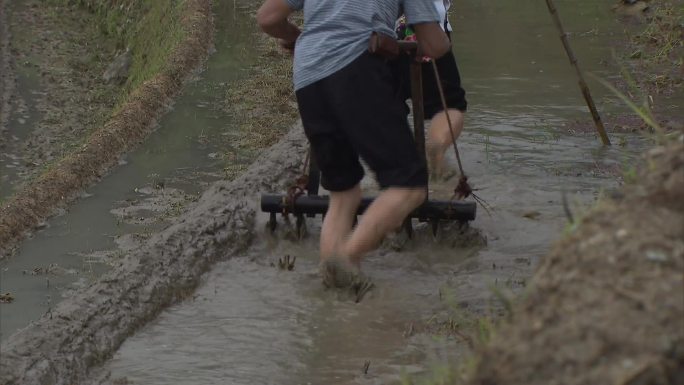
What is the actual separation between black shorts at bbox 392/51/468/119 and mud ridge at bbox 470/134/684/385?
302 centimetres

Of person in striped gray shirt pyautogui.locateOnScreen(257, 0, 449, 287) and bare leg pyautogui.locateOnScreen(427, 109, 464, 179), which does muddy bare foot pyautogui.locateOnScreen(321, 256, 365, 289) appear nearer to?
person in striped gray shirt pyautogui.locateOnScreen(257, 0, 449, 287)

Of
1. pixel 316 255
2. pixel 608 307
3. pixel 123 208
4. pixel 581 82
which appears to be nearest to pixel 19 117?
pixel 123 208

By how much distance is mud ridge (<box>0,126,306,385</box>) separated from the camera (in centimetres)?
418

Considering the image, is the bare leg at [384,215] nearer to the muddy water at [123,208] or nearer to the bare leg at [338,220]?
the bare leg at [338,220]

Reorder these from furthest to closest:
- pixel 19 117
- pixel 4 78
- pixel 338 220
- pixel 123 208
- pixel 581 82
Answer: pixel 4 78 < pixel 19 117 < pixel 123 208 < pixel 581 82 < pixel 338 220

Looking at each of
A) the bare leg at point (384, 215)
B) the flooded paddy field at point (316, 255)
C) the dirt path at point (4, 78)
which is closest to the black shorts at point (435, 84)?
the flooded paddy field at point (316, 255)

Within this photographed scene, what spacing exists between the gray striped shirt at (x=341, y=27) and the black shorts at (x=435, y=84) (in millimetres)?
1036

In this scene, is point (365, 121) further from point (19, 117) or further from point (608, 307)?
point (19, 117)

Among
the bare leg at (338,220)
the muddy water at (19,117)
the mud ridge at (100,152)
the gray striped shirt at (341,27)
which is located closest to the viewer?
the gray striped shirt at (341,27)

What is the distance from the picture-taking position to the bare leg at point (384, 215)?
176 inches

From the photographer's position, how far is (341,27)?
434 centimetres

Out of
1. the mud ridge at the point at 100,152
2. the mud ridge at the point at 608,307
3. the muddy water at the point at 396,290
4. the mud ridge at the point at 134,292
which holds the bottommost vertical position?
the mud ridge at the point at 100,152

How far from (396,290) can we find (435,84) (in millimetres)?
1288

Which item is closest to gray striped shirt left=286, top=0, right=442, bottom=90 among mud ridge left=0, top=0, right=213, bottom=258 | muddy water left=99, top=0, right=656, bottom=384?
muddy water left=99, top=0, right=656, bottom=384
